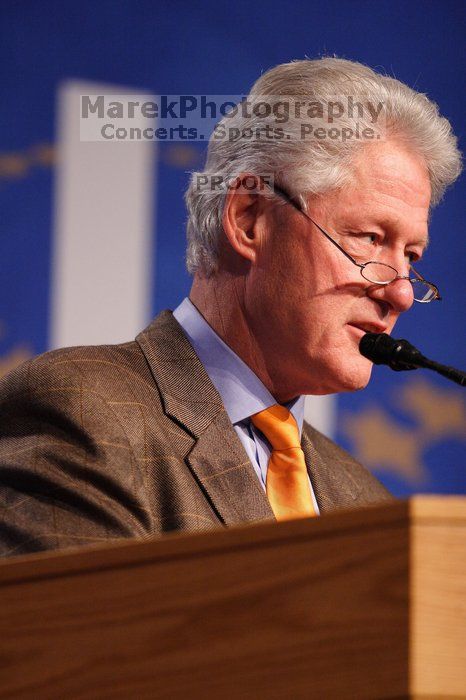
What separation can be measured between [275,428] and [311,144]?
51 cm

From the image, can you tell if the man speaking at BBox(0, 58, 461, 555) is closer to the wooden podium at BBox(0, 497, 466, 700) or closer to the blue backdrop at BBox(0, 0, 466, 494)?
the blue backdrop at BBox(0, 0, 466, 494)

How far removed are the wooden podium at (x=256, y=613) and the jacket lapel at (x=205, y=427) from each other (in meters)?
0.64

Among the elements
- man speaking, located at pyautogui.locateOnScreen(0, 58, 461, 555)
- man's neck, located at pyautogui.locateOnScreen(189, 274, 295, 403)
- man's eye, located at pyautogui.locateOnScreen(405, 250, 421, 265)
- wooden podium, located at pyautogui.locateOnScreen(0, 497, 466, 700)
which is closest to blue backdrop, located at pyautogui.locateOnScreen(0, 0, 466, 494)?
man speaking, located at pyautogui.locateOnScreen(0, 58, 461, 555)

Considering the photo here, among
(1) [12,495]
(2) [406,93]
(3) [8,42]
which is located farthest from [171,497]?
(3) [8,42]

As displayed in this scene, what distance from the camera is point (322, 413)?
266cm

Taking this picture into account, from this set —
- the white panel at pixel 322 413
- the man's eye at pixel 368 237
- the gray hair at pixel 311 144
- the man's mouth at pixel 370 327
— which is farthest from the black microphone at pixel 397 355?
the white panel at pixel 322 413

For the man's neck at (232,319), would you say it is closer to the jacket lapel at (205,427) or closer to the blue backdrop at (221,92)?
the jacket lapel at (205,427)

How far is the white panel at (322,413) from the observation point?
8.65 ft

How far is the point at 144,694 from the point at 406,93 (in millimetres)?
1391

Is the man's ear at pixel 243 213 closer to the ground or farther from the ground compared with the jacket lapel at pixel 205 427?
farther from the ground

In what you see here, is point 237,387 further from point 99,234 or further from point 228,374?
point 99,234

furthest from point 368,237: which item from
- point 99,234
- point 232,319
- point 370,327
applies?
point 99,234

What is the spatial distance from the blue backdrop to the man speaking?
1.42ft

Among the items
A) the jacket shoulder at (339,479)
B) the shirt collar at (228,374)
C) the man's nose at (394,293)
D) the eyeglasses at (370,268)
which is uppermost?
Answer: the eyeglasses at (370,268)
